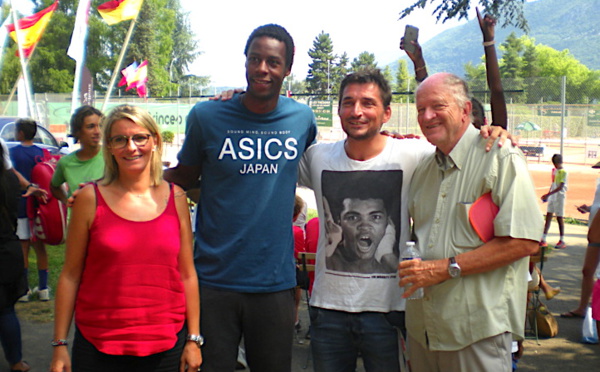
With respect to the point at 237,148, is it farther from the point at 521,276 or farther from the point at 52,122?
the point at 52,122

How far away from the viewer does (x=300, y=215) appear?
6.11 m

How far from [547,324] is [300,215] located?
2669mm

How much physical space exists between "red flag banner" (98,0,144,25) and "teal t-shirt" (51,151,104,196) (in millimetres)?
12660

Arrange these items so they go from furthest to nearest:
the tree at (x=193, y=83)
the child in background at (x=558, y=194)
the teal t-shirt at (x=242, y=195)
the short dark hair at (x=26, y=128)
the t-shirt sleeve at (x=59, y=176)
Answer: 1. the tree at (x=193, y=83)
2. the child in background at (x=558, y=194)
3. the short dark hair at (x=26, y=128)
4. the t-shirt sleeve at (x=59, y=176)
5. the teal t-shirt at (x=242, y=195)

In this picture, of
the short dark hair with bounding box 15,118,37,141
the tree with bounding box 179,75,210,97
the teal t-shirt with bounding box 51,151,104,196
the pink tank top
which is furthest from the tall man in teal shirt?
the tree with bounding box 179,75,210,97

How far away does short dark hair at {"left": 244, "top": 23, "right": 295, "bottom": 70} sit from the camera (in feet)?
9.64

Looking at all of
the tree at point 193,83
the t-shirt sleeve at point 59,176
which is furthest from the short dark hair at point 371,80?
the tree at point 193,83

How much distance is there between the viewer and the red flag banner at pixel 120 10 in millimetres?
16766

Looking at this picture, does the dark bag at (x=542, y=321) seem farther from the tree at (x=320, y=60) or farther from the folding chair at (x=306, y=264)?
the tree at (x=320, y=60)

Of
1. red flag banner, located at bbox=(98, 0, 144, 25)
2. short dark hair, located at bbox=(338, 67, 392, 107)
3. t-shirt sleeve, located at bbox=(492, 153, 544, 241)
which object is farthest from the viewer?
red flag banner, located at bbox=(98, 0, 144, 25)

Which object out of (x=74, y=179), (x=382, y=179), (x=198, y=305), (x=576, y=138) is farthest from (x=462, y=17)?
(x=576, y=138)

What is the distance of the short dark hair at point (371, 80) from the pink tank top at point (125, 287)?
1151mm

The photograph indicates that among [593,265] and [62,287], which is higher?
[62,287]

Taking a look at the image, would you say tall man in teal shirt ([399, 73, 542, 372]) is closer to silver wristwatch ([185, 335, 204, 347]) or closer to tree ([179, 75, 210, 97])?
silver wristwatch ([185, 335, 204, 347])
